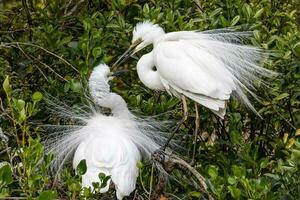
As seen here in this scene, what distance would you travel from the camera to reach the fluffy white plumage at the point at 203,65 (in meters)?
3.27

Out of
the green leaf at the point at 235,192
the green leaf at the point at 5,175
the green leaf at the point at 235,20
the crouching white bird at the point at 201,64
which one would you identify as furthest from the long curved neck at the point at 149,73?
the green leaf at the point at 5,175

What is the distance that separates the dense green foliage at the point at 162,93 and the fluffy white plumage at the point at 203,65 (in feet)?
0.23

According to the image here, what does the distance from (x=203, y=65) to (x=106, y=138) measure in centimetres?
56

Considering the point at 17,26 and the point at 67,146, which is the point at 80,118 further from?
the point at 17,26

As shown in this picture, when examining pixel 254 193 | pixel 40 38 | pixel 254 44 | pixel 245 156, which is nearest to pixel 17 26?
pixel 40 38

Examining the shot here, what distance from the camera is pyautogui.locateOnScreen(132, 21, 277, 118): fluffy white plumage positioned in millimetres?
3270

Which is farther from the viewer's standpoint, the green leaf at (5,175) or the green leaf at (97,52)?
the green leaf at (97,52)

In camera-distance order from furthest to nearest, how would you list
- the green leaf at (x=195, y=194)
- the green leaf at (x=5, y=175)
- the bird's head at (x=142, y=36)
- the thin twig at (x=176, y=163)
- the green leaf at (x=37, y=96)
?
1. the bird's head at (x=142, y=36)
2. the green leaf at (x=195, y=194)
3. the thin twig at (x=176, y=163)
4. the green leaf at (x=37, y=96)
5. the green leaf at (x=5, y=175)

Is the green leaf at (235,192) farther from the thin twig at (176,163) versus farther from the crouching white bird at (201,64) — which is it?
the crouching white bird at (201,64)

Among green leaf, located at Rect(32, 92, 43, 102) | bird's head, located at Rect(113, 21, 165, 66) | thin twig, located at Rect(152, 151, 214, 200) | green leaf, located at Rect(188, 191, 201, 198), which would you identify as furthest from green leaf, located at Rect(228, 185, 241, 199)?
bird's head, located at Rect(113, 21, 165, 66)

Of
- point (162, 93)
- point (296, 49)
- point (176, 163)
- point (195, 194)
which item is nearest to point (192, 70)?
point (162, 93)

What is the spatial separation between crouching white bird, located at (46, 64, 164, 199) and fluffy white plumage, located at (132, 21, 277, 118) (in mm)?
249

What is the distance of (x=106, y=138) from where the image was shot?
126 inches

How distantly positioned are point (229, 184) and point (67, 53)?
1.33 meters
